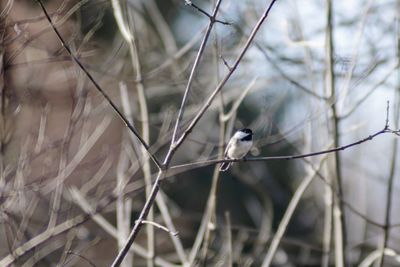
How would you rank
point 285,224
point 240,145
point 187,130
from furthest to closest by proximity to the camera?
1. point 240,145
2. point 285,224
3. point 187,130

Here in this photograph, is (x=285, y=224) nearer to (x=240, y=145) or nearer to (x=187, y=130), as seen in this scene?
(x=240, y=145)

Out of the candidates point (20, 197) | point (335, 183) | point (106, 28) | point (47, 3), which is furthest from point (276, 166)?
point (20, 197)

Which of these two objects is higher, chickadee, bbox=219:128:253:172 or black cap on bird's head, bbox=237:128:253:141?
black cap on bird's head, bbox=237:128:253:141

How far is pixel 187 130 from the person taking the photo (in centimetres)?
249

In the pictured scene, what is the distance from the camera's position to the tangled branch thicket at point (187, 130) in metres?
A: 3.60

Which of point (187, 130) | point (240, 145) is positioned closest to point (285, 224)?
point (240, 145)

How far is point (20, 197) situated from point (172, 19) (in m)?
7.53

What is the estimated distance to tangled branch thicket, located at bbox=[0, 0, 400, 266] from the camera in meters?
3.60

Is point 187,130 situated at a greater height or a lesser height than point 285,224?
greater

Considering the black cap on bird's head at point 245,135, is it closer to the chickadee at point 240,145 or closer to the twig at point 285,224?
the chickadee at point 240,145

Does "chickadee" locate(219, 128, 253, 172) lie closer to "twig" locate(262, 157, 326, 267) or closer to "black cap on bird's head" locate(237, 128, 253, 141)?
"black cap on bird's head" locate(237, 128, 253, 141)

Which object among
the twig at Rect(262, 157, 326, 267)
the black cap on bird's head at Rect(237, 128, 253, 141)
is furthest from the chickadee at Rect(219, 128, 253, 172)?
the twig at Rect(262, 157, 326, 267)

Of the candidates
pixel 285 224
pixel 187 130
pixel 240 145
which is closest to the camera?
pixel 187 130

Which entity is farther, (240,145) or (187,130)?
(240,145)
